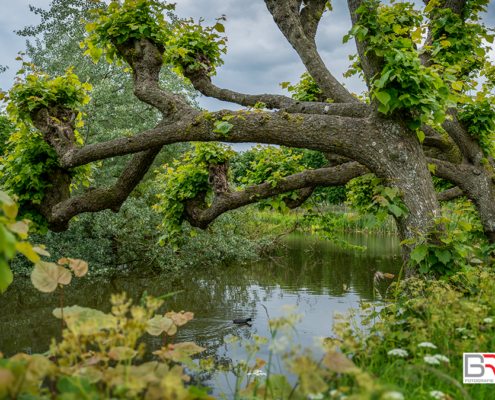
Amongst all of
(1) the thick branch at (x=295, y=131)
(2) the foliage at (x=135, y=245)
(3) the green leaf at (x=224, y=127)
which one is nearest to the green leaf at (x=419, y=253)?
(1) the thick branch at (x=295, y=131)

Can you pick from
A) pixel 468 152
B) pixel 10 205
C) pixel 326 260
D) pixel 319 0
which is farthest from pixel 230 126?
pixel 326 260

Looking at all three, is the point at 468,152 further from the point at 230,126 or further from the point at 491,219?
the point at 230,126

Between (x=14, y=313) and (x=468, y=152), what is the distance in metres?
8.03

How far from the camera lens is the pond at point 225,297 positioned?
4700 millimetres

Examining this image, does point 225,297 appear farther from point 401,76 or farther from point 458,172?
point 401,76

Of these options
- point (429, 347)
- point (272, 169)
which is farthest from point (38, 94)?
point (429, 347)

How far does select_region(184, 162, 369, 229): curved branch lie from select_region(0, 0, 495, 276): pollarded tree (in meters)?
0.02

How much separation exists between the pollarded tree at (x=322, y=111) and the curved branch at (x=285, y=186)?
0.02m

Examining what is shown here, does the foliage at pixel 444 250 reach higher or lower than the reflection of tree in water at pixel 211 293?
higher

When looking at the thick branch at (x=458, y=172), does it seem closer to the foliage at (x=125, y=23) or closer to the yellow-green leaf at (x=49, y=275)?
the foliage at (x=125, y=23)

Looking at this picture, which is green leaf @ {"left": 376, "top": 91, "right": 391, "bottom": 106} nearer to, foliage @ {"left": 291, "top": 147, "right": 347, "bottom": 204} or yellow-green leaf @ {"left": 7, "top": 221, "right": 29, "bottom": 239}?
yellow-green leaf @ {"left": 7, "top": 221, "right": 29, "bottom": 239}

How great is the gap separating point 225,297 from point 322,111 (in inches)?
165

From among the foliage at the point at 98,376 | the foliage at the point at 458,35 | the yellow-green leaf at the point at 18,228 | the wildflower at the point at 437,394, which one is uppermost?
the foliage at the point at 458,35

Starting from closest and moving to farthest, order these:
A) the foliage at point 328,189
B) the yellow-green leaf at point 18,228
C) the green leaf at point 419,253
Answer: the yellow-green leaf at point 18,228, the green leaf at point 419,253, the foliage at point 328,189
